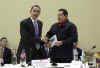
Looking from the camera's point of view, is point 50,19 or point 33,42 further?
point 50,19

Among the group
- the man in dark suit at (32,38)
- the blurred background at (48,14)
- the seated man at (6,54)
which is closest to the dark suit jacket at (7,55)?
the seated man at (6,54)

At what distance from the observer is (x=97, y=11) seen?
17.8ft

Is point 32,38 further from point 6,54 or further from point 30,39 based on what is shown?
point 6,54

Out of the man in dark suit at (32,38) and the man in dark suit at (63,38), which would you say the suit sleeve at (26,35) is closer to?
the man in dark suit at (32,38)

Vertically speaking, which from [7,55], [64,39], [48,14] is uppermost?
[48,14]

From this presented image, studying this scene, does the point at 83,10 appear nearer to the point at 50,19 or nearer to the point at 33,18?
the point at 50,19

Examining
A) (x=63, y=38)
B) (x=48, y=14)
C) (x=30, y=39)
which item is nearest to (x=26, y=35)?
(x=30, y=39)

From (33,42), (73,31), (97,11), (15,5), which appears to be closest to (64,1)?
(97,11)

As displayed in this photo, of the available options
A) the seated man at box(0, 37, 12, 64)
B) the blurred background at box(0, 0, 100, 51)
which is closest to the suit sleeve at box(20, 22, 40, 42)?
the seated man at box(0, 37, 12, 64)

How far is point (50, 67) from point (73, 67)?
0.26 meters

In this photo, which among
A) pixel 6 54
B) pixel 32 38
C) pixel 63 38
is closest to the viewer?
pixel 32 38

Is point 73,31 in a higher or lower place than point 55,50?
higher

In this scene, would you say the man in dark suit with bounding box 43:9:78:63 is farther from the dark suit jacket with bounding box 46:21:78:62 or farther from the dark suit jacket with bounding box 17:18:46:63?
the dark suit jacket with bounding box 17:18:46:63

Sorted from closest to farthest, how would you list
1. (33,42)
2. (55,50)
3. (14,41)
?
1. (33,42)
2. (55,50)
3. (14,41)
